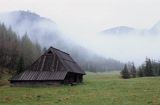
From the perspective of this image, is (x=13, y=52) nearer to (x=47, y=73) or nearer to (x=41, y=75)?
(x=47, y=73)

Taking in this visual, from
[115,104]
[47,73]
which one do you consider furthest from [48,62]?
[115,104]

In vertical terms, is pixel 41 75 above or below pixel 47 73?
below

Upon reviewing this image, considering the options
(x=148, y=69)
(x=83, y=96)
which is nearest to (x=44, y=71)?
(x=83, y=96)

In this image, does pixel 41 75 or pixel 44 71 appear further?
pixel 44 71

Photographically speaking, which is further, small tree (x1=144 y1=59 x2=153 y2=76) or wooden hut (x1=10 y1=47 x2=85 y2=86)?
small tree (x1=144 y1=59 x2=153 y2=76)

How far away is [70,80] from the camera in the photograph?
57750 mm

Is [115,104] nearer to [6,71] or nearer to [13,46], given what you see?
[6,71]

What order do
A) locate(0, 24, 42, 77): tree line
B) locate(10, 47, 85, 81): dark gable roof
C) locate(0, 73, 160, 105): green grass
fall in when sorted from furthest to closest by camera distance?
locate(0, 24, 42, 77): tree line, locate(10, 47, 85, 81): dark gable roof, locate(0, 73, 160, 105): green grass

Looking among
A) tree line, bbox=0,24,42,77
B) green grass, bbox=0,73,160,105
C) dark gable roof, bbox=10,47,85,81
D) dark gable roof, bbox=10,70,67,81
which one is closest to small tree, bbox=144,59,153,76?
tree line, bbox=0,24,42,77

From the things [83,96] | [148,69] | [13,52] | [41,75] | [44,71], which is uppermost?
[13,52]

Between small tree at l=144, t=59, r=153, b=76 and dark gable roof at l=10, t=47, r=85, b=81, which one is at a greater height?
small tree at l=144, t=59, r=153, b=76

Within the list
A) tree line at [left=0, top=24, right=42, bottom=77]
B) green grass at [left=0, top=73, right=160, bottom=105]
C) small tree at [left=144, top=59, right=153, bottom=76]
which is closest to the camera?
green grass at [left=0, top=73, right=160, bottom=105]

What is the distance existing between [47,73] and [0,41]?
80845 mm

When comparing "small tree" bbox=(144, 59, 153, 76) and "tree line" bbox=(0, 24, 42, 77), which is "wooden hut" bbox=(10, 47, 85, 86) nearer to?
"small tree" bbox=(144, 59, 153, 76)
